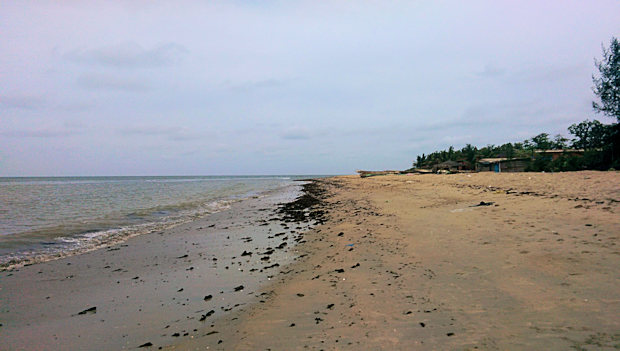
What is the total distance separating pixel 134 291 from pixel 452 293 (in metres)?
5.85

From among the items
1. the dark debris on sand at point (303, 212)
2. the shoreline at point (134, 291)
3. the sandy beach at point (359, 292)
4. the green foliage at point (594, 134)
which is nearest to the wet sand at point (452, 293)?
the sandy beach at point (359, 292)

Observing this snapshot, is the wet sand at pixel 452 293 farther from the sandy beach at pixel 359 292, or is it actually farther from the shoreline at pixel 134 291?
the shoreline at pixel 134 291

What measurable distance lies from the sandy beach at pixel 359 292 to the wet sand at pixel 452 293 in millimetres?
24

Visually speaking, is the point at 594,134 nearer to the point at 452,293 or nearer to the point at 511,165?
the point at 511,165

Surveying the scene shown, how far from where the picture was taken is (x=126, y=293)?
614 centimetres

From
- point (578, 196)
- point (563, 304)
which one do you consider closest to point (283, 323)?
point (563, 304)

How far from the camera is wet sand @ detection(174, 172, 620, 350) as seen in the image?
348 cm

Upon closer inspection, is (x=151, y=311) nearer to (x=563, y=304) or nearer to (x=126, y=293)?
(x=126, y=293)

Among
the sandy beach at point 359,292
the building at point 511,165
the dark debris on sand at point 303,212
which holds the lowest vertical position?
the dark debris on sand at point 303,212

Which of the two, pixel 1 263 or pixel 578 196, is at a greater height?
pixel 578 196

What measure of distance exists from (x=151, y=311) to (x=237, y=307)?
143 cm

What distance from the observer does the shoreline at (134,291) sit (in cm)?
445

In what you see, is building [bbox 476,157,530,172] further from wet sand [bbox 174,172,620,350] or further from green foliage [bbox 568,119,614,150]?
wet sand [bbox 174,172,620,350]

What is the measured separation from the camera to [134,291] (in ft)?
20.5
